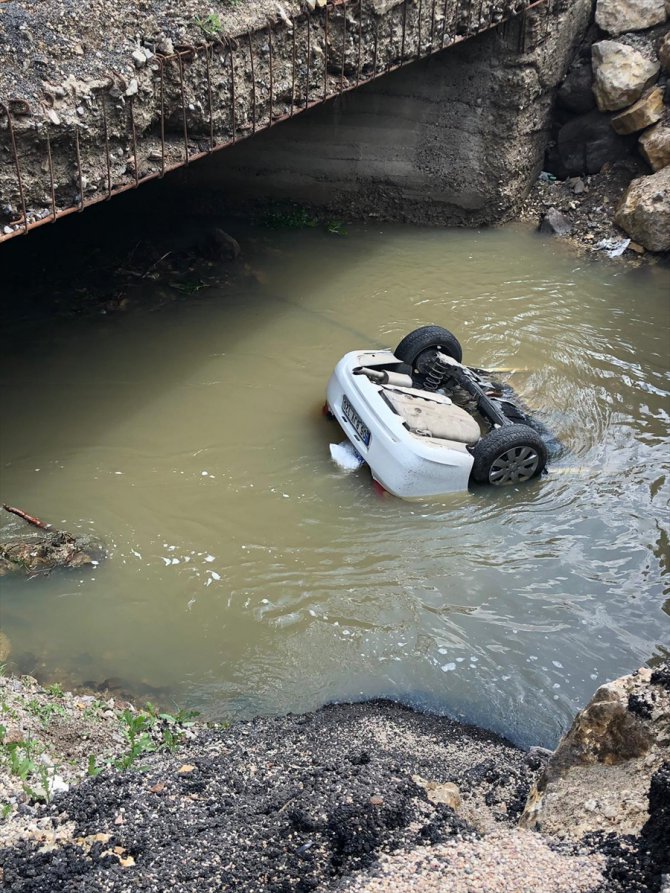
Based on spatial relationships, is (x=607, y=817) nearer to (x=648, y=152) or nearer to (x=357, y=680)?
(x=357, y=680)

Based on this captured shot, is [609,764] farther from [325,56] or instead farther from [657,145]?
[657,145]

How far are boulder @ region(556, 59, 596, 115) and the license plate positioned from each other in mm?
8501

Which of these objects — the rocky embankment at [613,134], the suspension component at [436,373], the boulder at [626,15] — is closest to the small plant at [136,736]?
the suspension component at [436,373]

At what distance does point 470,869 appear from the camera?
3.15 metres

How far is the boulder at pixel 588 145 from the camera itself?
13281 millimetres

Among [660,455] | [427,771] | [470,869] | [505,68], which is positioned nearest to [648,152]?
[505,68]

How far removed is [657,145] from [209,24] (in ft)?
25.8

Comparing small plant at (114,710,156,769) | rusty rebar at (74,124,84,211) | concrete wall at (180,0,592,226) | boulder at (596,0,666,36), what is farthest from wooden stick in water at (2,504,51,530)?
boulder at (596,0,666,36)

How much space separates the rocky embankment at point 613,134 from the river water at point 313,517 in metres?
1.78

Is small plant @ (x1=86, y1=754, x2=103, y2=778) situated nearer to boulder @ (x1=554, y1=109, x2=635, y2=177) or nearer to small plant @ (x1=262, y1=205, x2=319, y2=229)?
small plant @ (x1=262, y1=205, x2=319, y2=229)

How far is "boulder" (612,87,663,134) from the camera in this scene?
1275 cm

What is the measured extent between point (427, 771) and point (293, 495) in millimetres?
3550

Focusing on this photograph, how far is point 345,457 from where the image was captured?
785cm

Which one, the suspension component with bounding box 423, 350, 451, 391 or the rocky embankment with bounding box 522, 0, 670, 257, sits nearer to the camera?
the suspension component with bounding box 423, 350, 451, 391
